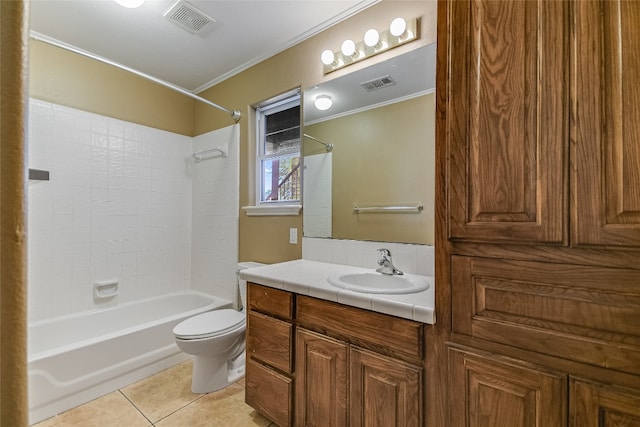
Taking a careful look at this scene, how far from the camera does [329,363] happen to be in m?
1.27

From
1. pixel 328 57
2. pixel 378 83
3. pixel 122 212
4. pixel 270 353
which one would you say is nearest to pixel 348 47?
pixel 328 57

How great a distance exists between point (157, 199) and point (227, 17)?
1745 millimetres

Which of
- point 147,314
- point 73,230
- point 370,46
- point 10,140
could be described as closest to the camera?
point 10,140

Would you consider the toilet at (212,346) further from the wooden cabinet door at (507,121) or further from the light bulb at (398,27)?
the light bulb at (398,27)

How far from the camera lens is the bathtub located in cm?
166

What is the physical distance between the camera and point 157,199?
109 inches

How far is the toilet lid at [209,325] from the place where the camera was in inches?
70.0

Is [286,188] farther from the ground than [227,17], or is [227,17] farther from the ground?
[227,17]

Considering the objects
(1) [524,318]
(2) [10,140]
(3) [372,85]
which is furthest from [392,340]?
(3) [372,85]

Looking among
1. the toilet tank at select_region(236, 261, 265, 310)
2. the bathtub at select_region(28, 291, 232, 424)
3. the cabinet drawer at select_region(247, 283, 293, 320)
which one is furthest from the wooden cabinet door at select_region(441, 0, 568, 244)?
the bathtub at select_region(28, 291, 232, 424)

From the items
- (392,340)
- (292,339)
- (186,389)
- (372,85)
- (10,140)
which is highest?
(372,85)

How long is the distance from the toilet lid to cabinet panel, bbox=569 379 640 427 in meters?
1.72

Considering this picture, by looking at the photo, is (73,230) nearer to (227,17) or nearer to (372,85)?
(227,17)

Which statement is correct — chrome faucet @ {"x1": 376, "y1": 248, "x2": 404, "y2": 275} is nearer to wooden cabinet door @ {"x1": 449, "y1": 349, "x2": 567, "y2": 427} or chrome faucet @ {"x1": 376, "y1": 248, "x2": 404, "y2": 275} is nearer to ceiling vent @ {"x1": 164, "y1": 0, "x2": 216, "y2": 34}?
wooden cabinet door @ {"x1": 449, "y1": 349, "x2": 567, "y2": 427}
